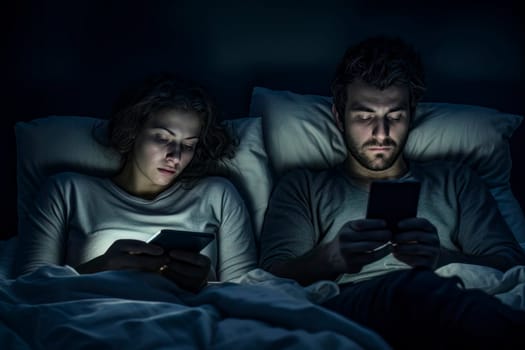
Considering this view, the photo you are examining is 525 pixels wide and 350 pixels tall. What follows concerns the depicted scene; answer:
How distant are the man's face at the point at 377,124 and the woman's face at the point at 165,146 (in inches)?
17.7

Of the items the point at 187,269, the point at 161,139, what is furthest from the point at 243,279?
the point at 161,139

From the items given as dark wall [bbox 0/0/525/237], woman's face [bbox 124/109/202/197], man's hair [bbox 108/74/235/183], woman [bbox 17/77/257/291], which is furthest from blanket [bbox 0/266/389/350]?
dark wall [bbox 0/0/525/237]

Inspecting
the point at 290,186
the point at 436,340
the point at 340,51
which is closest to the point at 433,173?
the point at 290,186

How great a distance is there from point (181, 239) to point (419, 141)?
3.33ft

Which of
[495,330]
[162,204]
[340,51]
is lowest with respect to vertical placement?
[162,204]

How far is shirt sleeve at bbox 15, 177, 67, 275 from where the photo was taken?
162 cm

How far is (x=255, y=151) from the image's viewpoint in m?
2.01

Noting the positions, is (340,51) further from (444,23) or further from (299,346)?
(299,346)

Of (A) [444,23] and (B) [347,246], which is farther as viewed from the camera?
(A) [444,23]

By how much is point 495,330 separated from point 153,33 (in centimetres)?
172

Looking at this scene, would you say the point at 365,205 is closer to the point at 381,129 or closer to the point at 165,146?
the point at 381,129

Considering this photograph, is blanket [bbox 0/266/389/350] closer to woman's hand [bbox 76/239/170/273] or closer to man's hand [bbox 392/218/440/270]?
woman's hand [bbox 76/239/170/273]

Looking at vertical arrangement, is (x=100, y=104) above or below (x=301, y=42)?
below

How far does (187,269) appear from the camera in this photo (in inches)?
55.5
